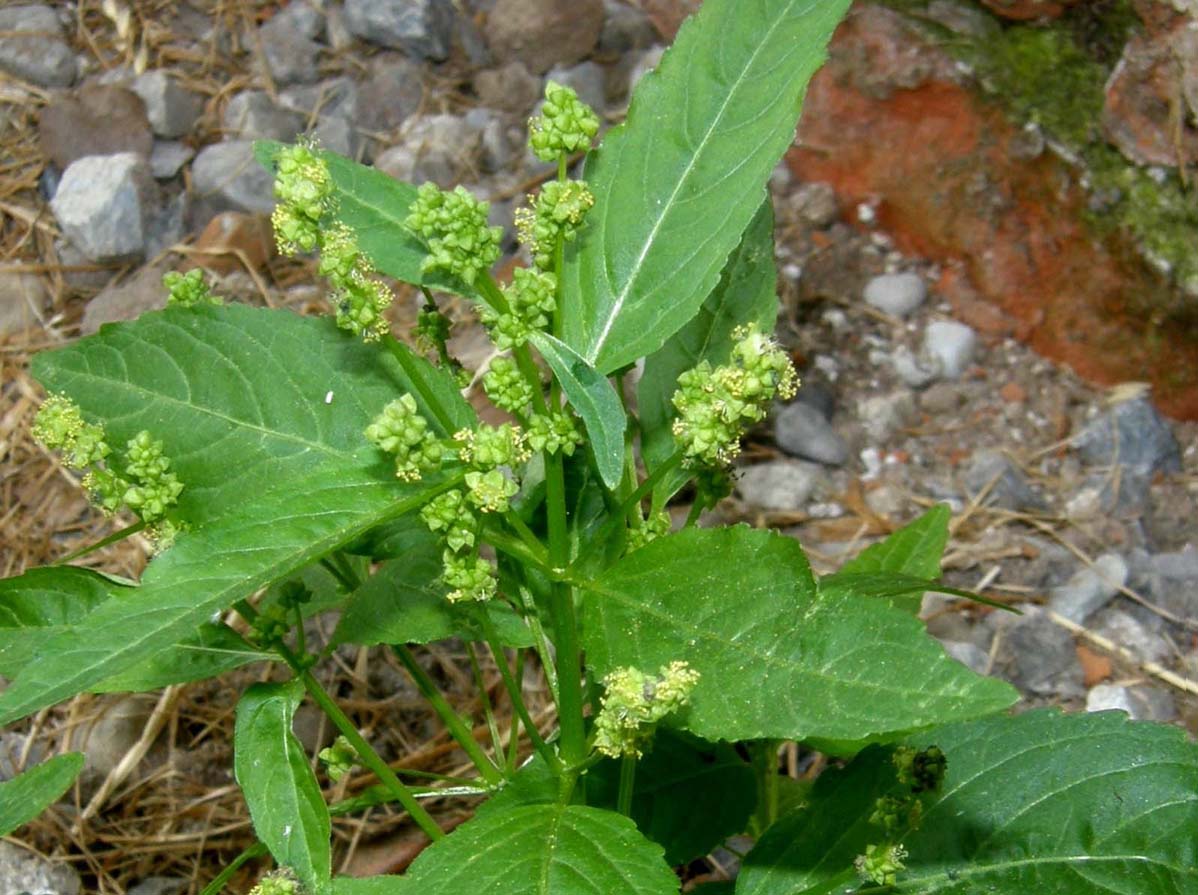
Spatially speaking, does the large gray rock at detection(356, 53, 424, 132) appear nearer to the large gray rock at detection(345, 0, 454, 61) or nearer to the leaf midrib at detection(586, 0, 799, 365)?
the large gray rock at detection(345, 0, 454, 61)

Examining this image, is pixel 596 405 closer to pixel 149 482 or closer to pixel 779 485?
pixel 149 482

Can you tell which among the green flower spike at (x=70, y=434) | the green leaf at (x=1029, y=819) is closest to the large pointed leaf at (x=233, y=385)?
the green flower spike at (x=70, y=434)

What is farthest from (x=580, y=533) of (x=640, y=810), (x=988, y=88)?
(x=988, y=88)

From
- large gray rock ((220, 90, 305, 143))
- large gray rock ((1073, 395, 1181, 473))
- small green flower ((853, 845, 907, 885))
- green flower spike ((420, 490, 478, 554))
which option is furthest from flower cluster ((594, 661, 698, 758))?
large gray rock ((220, 90, 305, 143))

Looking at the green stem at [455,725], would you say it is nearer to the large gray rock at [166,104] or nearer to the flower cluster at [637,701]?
the flower cluster at [637,701]

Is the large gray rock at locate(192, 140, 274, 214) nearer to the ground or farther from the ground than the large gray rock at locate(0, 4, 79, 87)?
nearer to the ground

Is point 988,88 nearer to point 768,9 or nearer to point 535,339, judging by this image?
point 768,9
